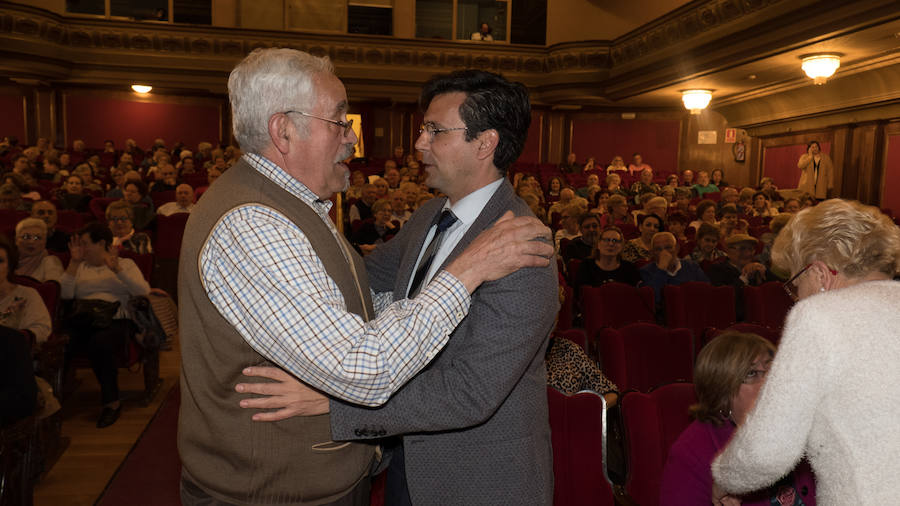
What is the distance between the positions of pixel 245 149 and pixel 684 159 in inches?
667

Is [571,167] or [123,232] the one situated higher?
[571,167]

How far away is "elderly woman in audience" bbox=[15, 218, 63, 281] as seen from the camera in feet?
13.8

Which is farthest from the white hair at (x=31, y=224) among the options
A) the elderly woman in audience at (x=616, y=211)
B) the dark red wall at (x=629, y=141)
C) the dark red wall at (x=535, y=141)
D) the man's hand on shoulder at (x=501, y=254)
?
the dark red wall at (x=629, y=141)

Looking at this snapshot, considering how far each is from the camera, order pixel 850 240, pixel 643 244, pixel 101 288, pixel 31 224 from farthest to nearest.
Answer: pixel 643 244 → pixel 31 224 → pixel 101 288 → pixel 850 240

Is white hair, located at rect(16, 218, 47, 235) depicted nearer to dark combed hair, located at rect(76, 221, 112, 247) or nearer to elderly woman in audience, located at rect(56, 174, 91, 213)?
dark combed hair, located at rect(76, 221, 112, 247)

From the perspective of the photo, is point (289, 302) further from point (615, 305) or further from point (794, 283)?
point (615, 305)

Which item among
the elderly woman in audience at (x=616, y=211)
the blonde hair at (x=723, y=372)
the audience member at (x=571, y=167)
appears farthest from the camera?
the audience member at (x=571, y=167)

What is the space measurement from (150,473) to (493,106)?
2.60 meters

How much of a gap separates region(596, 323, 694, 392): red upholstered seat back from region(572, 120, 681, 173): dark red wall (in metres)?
14.0

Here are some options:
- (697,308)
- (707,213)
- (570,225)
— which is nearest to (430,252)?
(697,308)

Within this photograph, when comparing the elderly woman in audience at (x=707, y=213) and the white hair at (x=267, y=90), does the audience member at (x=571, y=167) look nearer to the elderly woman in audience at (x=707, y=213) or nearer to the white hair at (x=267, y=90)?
the elderly woman in audience at (x=707, y=213)

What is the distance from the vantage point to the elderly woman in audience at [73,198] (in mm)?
7480

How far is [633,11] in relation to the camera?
53.0ft

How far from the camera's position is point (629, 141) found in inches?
681
